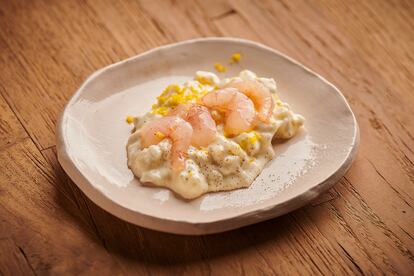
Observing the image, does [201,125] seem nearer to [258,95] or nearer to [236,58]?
[258,95]

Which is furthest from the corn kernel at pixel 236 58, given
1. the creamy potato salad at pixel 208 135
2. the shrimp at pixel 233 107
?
the shrimp at pixel 233 107

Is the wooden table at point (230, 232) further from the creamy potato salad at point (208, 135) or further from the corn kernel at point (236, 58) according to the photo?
the corn kernel at point (236, 58)

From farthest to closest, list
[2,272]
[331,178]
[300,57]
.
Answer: [300,57] < [331,178] < [2,272]

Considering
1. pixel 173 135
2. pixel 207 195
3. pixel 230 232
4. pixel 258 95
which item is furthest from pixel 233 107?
pixel 230 232

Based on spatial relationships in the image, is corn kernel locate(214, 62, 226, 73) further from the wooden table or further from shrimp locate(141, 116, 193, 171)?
shrimp locate(141, 116, 193, 171)

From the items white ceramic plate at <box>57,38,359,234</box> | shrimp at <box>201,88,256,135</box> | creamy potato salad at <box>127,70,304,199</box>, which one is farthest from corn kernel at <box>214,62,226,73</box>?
shrimp at <box>201,88,256,135</box>

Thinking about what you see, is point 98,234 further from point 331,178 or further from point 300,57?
point 300,57

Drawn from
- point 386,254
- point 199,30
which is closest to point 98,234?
point 386,254
